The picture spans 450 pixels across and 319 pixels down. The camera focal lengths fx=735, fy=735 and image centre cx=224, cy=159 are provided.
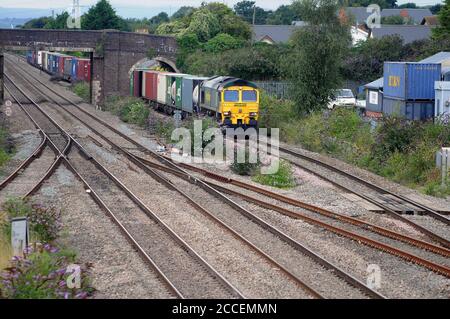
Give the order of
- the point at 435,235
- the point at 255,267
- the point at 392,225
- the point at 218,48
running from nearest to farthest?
the point at 255,267 → the point at 435,235 → the point at 392,225 → the point at 218,48

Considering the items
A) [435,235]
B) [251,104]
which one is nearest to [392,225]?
[435,235]

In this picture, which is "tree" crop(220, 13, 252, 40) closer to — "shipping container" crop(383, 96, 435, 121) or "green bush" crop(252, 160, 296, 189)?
"shipping container" crop(383, 96, 435, 121)

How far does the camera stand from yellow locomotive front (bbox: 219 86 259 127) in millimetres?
29323

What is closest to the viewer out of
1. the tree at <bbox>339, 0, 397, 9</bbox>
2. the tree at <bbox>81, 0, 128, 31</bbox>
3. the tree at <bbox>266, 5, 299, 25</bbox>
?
the tree at <bbox>81, 0, 128, 31</bbox>

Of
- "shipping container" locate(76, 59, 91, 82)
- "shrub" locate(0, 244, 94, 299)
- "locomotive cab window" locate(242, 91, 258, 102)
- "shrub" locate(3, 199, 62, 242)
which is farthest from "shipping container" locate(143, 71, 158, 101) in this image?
"shrub" locate(0, 244, 94, 299)

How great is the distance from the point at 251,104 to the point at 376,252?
60.0ft

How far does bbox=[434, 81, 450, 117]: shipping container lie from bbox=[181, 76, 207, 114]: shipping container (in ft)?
33.8

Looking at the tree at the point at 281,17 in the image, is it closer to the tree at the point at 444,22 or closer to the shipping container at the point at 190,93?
the tree at the point at 444,22

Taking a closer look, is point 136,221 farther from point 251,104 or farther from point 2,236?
point 251,104

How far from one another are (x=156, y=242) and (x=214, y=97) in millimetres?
17495

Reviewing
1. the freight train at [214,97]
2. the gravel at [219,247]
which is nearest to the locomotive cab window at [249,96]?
the freight train at [214,97]

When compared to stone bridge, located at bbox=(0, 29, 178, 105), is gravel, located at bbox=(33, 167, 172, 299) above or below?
below

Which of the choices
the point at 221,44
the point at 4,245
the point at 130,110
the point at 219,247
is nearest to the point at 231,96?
the point at 130,110

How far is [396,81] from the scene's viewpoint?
30.0 metres
